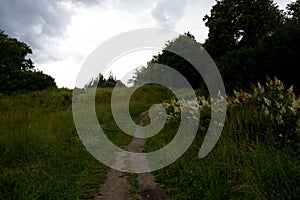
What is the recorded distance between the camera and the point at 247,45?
2497cm

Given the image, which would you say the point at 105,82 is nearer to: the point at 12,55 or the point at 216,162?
the point at 12,55

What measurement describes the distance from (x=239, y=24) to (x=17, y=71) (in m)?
31.3

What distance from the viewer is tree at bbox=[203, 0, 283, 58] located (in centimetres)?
3166

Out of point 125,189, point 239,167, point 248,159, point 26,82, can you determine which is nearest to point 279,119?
point 248,159

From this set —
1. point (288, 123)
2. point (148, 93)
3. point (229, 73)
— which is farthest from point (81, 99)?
point (288, 123)

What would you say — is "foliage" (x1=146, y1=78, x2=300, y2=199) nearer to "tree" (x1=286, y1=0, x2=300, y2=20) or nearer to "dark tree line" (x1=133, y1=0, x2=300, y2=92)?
"dark tree line" (x1=133, y1=0, x2=300, y2=92)

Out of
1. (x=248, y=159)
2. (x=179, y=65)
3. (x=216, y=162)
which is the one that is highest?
(x=179, y=65)

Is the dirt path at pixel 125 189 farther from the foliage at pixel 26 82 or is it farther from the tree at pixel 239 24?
the foliage at pixel 26 82

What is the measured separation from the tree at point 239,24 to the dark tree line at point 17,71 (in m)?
22.9

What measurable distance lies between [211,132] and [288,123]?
2.38 meters

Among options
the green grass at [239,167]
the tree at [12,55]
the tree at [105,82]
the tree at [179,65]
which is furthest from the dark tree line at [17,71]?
the green grass at [239,167]

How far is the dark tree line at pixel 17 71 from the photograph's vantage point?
38.2m

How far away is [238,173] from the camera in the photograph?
16.0 ft

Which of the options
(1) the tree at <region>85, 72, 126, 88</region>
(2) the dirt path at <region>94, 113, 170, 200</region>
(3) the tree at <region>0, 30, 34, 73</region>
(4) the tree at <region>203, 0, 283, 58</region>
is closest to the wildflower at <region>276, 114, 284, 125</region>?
(2) the dirt path at <region>94, 113, 170, 200</region>
